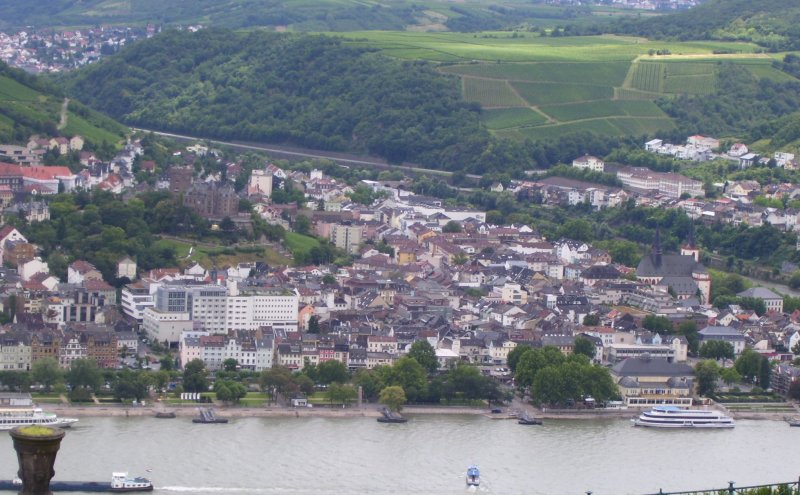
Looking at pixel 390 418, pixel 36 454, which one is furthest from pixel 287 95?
pixel 36 454

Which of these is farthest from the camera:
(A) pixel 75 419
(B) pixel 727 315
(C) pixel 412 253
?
(C) pixel 412 253

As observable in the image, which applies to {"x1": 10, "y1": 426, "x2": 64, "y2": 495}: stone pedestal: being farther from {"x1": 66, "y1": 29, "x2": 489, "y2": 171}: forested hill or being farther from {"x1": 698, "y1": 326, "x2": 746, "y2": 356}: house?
{"x1": 66, "y1": 29, "x2": 489, "y2": 171}: forested hill

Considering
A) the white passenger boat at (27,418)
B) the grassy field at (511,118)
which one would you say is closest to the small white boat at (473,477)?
the white passenger boat at (27,418)

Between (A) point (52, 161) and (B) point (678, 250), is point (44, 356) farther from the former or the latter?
(B) point (678, 250)

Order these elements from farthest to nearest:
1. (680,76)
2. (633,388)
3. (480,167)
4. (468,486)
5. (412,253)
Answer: (680,76) → (480,167) → (412,253) → (633,388) → (468,486)

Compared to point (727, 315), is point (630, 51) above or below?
above

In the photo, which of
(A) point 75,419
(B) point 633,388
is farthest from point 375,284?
(A) point 75,419

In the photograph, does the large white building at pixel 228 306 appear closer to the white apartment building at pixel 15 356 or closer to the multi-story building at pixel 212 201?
the white apartment building at pixel 15 356

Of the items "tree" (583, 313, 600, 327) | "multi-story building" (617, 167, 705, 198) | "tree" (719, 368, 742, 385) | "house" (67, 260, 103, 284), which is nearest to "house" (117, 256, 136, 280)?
"house" (67, 260, 103, 284)
